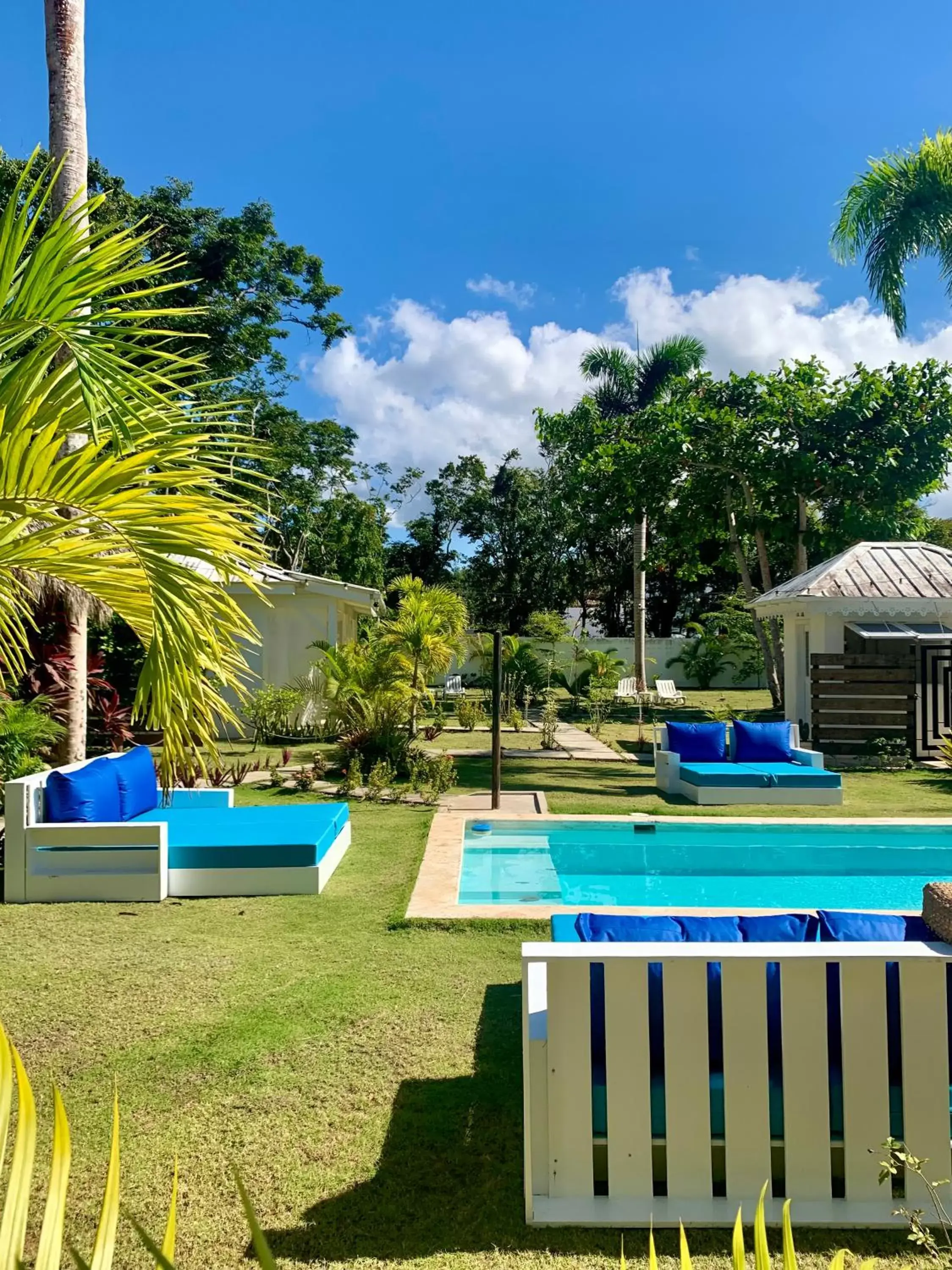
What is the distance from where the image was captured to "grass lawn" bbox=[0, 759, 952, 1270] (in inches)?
107

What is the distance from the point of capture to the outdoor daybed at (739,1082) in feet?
8.90

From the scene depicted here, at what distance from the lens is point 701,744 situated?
11.7 m

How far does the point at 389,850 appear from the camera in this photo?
8.09 m

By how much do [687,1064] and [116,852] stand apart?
16.3 ft

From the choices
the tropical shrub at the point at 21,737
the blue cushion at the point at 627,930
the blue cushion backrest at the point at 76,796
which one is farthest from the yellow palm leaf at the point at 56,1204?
the tropical shrub at the point at 21,737

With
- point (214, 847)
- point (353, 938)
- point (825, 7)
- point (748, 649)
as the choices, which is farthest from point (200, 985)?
point (748, 649)

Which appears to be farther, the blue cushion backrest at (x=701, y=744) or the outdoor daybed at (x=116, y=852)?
the blue cushion backrest at (x=701, y=744)

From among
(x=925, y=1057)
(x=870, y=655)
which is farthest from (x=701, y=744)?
(x=925, y=1057)

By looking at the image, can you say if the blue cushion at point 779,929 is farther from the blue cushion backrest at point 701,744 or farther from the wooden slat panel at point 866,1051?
the blue cushion backrest at point 701,744

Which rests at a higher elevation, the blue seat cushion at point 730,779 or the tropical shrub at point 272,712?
the tropical shrub at point 272,712

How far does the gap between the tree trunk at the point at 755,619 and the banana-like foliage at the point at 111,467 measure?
55.3 ft

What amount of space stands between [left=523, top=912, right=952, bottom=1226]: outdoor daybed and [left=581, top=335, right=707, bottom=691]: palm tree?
85.8 ft

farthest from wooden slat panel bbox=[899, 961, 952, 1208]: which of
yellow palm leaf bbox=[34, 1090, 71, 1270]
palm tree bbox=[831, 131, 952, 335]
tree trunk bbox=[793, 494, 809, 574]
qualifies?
tree trunk bbox=[793, 494, 809, 574]

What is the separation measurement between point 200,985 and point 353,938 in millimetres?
1055
